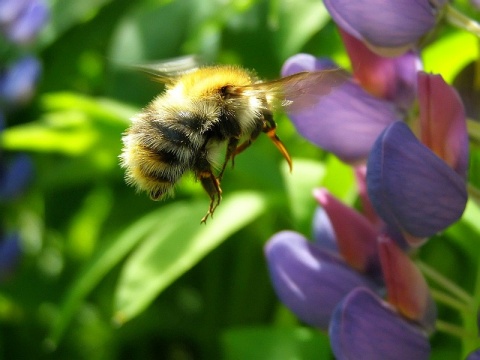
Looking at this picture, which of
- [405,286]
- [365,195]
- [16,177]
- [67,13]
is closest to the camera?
[405,286]

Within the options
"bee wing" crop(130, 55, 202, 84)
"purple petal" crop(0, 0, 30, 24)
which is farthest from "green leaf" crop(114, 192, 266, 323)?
"purple petal" crop(0, 0, 30, 24)

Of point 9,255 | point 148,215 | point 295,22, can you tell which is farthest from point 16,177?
point 295,22

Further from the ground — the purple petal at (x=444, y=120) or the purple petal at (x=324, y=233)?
the purple petal at (x=444, y=120)

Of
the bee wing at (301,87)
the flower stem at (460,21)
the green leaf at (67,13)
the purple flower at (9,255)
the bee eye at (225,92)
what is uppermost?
the flower stem at (460,21)

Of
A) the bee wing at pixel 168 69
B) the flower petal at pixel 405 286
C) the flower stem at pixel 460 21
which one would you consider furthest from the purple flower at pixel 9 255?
the flower stem at pixel 460 21

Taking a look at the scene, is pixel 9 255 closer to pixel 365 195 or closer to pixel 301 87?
pixel 365 195

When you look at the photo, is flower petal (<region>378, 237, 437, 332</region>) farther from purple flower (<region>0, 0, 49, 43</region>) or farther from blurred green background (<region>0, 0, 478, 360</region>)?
purple flower (<region>0, 0, 49, 43</region>)

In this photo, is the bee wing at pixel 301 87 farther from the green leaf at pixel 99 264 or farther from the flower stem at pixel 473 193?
the green leaf at pixel 99 264
